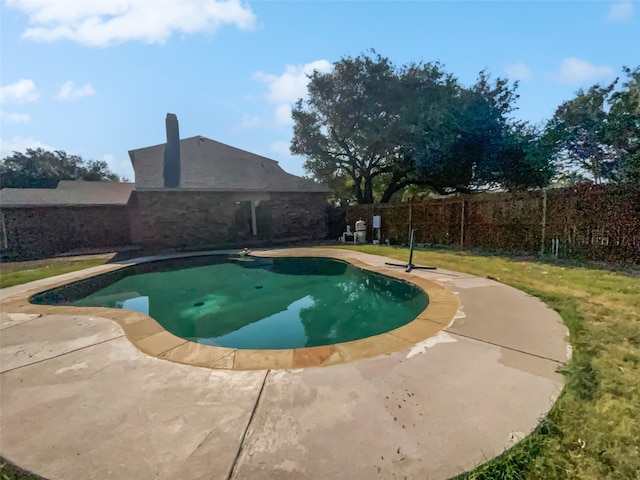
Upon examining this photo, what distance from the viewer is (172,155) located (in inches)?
600

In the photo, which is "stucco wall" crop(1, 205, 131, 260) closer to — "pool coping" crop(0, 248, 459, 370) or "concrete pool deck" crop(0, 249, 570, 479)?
"pool coping" crop(0, 248, 459, 370)

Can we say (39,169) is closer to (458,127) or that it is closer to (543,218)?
(458,127)

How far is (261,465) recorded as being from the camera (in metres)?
1.67

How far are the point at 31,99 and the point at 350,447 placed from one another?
367 inches

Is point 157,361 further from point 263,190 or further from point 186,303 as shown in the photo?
point 263,190

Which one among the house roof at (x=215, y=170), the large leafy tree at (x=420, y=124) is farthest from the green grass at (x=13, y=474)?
the large leafy tree at (x=420, y=124)

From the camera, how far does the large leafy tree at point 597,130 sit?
509 inches

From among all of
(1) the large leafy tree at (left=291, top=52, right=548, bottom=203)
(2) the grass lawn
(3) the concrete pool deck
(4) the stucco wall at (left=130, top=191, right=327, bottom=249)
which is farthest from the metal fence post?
(4) the stucco wall at (left=130, top=191, right=327, bottom=249)

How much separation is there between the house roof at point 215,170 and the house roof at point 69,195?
8.48ft

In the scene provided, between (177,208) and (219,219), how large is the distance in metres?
1.83

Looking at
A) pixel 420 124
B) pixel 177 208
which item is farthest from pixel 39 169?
pixel 420 124

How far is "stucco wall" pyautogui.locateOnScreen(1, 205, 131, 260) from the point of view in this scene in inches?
510

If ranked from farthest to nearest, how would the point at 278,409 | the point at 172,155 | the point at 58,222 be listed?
the point at 172,155 < the point at 58,222 < the point at 278,409

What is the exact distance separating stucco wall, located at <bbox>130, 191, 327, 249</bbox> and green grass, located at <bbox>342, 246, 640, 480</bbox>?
12.1m
